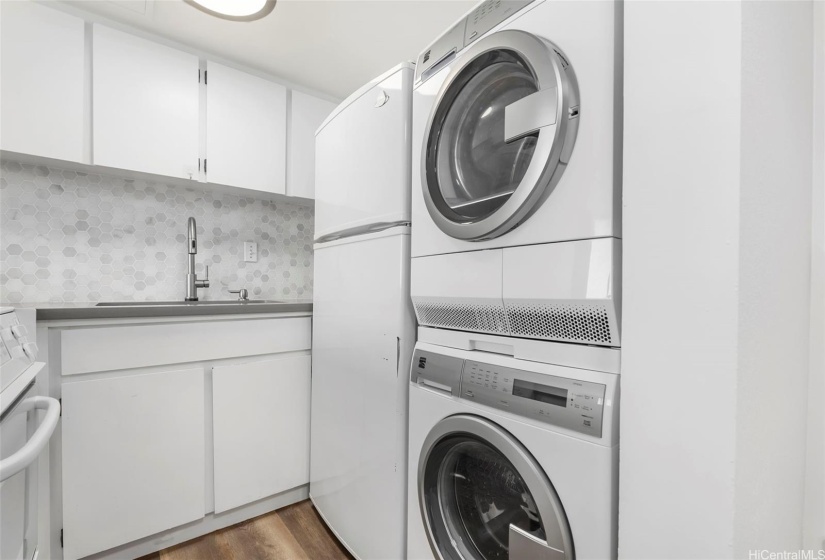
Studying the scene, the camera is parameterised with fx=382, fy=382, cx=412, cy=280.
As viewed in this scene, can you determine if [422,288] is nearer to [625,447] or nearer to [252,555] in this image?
[625,447]

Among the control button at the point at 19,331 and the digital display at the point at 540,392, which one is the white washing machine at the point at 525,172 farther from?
the control button at the point at 19,331

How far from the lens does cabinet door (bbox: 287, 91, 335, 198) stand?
224 cm

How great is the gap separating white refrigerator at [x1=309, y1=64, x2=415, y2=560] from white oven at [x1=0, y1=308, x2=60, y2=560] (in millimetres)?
858

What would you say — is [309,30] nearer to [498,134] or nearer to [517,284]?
[498,134]

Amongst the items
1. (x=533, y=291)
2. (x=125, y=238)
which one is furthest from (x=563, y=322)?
(x=125, y=238)

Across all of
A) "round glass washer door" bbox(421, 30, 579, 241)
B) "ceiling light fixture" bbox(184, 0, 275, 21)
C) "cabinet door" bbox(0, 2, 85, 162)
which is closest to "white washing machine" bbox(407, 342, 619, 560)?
"round glass washer door" bbox(421, 30, 579, 241)

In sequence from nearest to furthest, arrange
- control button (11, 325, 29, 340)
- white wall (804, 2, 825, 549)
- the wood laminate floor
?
white wall (804, 2, 825, 549)
control button (11, 325, 29, 340)
the wood laminate floor

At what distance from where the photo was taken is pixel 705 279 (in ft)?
2.08

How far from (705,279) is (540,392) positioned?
38cm

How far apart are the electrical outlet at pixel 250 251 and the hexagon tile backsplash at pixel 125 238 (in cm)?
2

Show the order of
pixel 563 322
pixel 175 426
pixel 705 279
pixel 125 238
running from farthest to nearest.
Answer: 1. pixel 125 238
2. pixel 175 426
3. pixel 563 322
4. pixel 705 279

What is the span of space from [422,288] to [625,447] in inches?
25.6

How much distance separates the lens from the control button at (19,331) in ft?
3.33

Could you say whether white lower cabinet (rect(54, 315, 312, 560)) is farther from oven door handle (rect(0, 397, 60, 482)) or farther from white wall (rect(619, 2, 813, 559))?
white wall (rect(619, 2, 813, 559))
